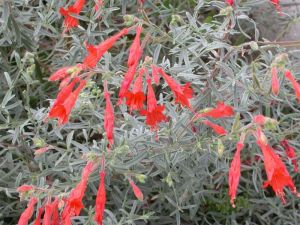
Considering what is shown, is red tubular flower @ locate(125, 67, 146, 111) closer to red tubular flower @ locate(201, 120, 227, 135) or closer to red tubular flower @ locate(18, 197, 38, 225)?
red tubular flower @ locate(201, 120, 227, 135)

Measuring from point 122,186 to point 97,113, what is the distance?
58 centimetres

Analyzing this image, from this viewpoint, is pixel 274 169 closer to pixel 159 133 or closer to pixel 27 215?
pixel 159 133

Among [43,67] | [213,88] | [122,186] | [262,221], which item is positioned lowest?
[262,221]

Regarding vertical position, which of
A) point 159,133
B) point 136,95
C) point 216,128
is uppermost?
point 136,95

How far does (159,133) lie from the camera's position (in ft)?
10.8

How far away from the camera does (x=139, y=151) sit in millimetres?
3248

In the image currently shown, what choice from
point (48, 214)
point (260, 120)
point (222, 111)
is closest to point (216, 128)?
point (222, 111)

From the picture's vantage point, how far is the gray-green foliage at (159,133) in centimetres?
313

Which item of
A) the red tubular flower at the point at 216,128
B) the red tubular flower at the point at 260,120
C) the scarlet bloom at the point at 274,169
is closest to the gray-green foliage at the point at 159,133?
the red tubular flower at the point at 216,128

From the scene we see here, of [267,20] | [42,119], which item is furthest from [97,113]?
[267,20]

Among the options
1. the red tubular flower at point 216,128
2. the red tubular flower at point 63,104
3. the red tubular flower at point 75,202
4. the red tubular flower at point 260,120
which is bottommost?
the red tubular flower at point 75,202

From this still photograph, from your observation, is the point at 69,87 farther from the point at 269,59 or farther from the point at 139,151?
the point at 269,59

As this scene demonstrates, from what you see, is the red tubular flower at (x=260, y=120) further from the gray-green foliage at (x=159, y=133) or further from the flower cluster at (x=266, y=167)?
the gray-green foliage at (x=159, y=133)

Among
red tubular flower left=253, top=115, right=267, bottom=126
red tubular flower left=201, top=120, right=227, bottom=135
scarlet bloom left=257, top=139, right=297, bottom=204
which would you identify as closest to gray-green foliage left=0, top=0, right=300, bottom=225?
red tubular flower left=201, top=120, right=227, bottom=135
